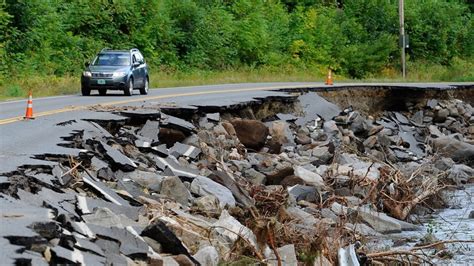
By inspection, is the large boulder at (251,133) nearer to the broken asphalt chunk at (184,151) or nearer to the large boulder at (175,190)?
the broken asphalt chunk at (184,151)

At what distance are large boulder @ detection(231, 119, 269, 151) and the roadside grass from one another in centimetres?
781

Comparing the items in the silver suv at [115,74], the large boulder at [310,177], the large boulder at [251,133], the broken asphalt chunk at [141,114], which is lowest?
the large boulder at [310,177]

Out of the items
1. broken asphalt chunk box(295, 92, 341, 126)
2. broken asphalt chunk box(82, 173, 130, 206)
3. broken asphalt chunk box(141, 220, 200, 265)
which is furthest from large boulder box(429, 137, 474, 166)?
broken asphalt chunk box(141, 220, 200, 265)

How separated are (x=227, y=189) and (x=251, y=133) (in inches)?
314

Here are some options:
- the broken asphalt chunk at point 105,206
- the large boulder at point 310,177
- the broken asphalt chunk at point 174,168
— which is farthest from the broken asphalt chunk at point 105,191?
the large boulder at point 310,177

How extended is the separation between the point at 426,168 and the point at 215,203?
10148 mm

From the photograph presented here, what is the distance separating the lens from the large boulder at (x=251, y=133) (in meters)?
22.4

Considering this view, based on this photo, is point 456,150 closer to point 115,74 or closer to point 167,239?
point 115,74

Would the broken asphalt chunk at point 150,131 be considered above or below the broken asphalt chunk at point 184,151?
above

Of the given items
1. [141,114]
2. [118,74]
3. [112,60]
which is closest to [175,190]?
[141,114]

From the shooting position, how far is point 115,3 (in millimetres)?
43719

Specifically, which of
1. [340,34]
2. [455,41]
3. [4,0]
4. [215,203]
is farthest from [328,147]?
[455,41]

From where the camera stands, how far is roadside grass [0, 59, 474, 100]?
30422 millimetres

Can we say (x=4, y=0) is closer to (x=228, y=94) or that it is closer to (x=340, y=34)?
(x=228, y=94)
